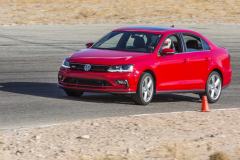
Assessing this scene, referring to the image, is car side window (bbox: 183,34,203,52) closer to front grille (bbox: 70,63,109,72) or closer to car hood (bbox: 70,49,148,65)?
car hood (bbox: 70,49,148,65)

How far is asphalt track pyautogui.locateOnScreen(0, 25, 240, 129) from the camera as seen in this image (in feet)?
51.4

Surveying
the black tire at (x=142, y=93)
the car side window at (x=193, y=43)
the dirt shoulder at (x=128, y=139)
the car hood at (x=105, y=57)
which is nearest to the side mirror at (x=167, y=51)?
the car hood at (x=105, y=57)

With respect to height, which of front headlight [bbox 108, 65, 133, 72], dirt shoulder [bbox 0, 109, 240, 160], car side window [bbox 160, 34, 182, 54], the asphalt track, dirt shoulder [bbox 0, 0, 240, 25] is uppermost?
car side window [bbox 160, 34, 182, 54]

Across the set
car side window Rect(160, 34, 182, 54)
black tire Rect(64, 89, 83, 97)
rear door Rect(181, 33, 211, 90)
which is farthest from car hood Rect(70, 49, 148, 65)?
rear door Rect(181, 33, 211, 90)

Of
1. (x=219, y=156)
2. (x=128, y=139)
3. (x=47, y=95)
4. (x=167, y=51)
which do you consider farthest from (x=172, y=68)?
(x=219, y=156)

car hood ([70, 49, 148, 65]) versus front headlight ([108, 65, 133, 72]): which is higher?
car hood ([70, 49, 148, 65])

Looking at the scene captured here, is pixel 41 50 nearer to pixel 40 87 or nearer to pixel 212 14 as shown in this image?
pixel 40 87

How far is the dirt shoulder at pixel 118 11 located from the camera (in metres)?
44.4

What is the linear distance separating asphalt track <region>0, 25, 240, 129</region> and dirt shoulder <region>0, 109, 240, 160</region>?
121cm

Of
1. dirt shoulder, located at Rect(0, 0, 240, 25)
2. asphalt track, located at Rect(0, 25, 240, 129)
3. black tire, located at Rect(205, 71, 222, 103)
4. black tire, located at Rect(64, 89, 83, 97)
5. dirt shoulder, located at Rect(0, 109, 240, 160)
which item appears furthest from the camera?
dirt shoulder, located at Rect(0, 0, 240, 25)

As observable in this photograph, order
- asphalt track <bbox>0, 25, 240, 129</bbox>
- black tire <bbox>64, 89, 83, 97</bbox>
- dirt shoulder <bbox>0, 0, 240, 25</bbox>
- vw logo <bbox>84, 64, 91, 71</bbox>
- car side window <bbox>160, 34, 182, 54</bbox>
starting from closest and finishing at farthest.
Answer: asphalt track <bbox>0, 25, 240, 129</bbox> < vw logo <bbox>84, 64, 91, 71</bbox> < black tire <bbox>64, 89, 83, 97</bbox> < car side window <bbox>160, 34, 182, 54</bbox> < dirt shoulder <bbox>0, 0, 240, 25</bbox>

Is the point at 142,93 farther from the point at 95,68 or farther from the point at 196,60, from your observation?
the point at 196,60

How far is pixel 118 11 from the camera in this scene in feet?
161

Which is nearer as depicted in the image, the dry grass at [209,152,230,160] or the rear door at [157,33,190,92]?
the dry grass at [209,152,230,160]
